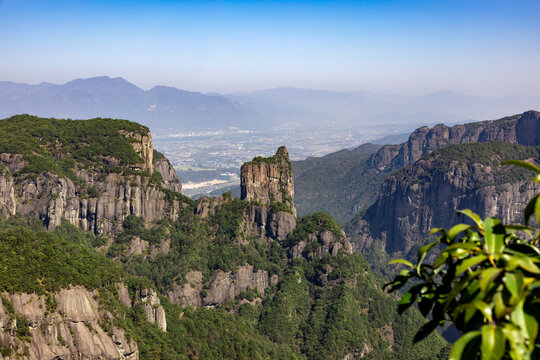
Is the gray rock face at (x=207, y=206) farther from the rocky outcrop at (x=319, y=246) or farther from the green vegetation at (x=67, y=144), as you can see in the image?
the rocky outcrop at (x=319, y=246)

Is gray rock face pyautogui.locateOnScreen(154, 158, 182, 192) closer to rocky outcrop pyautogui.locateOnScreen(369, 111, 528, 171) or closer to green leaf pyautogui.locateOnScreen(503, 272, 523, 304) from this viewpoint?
green leaf pyautogui.locateOnScreen(503, 272, 523, 304)

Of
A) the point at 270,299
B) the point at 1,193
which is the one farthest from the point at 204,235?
the point at 1,193

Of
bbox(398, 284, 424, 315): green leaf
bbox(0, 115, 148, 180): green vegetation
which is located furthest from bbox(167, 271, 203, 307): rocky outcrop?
bbox(398, 284, 424, 315): green leaf

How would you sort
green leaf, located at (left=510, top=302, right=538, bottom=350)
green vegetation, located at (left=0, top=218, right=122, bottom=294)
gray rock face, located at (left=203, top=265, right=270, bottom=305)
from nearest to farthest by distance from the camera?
green leaf, located at (left=510, top=302, right=538, bottom=350) < green vegetation, located at (left=0, top=218, right=122, bottom=294) < gray rock face, located at (left=203, top=265, right=270, bottom=305)

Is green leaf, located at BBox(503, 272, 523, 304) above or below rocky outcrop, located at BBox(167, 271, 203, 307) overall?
above

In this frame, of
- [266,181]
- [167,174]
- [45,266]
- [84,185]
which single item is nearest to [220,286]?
[266,181]

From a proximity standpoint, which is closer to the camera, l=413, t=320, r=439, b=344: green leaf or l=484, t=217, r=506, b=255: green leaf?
l=484, t=217, r=506, b=255: green leaf

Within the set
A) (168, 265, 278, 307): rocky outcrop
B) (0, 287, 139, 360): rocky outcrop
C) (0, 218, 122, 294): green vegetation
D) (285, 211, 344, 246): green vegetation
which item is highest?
(0, 218, 122, 294): green vegetation
